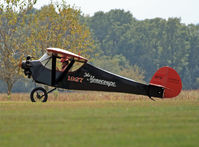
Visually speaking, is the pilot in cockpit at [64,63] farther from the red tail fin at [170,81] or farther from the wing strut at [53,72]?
the red tail fin at [170,81]

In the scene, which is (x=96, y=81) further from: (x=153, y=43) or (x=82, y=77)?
(x=153, y=43)

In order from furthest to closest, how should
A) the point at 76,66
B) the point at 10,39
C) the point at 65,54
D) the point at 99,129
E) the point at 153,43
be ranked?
the point at 153,43 < the point at 10,39 < the point at 76,66 < the point at 65,54 < the point at 99,129

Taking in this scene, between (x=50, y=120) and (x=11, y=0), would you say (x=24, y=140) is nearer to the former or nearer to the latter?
(x=50, y=120)

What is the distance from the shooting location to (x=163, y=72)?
901 inches

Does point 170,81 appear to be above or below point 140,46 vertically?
below

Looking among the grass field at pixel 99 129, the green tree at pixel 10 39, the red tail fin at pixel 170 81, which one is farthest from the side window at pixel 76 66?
the green tree at pixel 10 39

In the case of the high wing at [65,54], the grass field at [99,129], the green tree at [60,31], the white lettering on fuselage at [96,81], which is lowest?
the grass field at [99,129]

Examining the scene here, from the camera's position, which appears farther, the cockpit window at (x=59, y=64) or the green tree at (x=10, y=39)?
the green tree at (x=10, y=39)

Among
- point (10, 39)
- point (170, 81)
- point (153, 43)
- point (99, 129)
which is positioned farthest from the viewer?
point (153, 43)

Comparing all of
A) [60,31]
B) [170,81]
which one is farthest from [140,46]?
[170,81]

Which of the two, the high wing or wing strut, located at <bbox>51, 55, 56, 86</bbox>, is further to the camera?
wing strut, located at <bbox>51, 55, 56, 86</bbox>

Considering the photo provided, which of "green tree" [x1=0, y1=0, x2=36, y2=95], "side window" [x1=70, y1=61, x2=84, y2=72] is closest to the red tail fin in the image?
"side window" [x1=70, y1=61, x2=84, y2=72]

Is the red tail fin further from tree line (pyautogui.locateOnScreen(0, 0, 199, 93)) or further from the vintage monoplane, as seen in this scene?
tree line (pyautogui.locateOnScreen(0, 0, 199, 93))

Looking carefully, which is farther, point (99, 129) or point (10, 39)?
point (10, 39)
